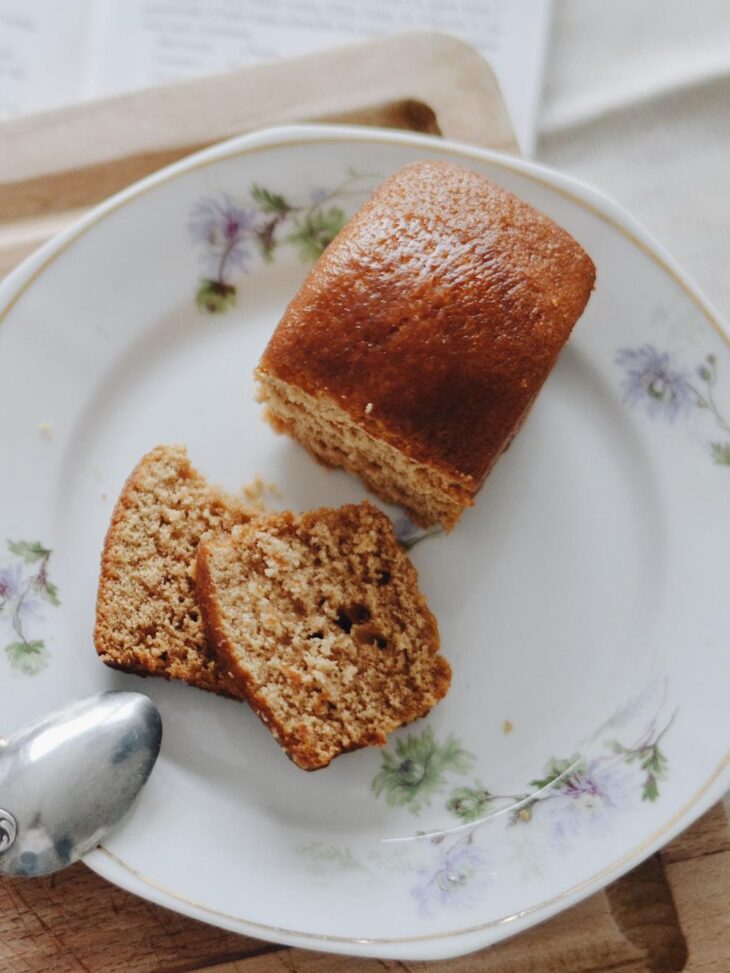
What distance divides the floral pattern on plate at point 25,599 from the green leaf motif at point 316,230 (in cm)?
118

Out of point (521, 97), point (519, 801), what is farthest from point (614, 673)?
point (521, 97)

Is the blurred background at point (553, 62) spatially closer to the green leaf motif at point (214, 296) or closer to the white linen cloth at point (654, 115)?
the white linen cloth at point (654, 115)

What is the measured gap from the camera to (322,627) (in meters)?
2.42

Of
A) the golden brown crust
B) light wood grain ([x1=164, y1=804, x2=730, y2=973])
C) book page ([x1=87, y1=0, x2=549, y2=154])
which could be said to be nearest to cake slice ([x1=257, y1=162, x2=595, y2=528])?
the golden brown crust

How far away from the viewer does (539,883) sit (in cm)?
237

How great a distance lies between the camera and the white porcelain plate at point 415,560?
239cm

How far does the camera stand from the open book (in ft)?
10.8

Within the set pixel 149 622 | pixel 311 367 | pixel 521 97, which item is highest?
pixel 521 97

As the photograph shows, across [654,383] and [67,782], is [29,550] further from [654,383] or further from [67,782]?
[654,383]

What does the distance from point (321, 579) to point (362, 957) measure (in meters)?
1.03

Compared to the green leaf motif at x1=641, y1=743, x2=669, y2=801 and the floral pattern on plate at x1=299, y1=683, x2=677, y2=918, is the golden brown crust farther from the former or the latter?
the green leaf motif at x1=641, y1=743, x2=669, y2=801

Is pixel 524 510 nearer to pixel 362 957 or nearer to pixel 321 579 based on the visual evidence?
pixel 321 579

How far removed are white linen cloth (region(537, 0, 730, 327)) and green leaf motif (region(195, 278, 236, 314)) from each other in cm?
123

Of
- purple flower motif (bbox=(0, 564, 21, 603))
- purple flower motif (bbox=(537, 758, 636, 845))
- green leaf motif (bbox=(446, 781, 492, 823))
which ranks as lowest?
green leaf motif (bbox=(446, 781, 492, 823))
